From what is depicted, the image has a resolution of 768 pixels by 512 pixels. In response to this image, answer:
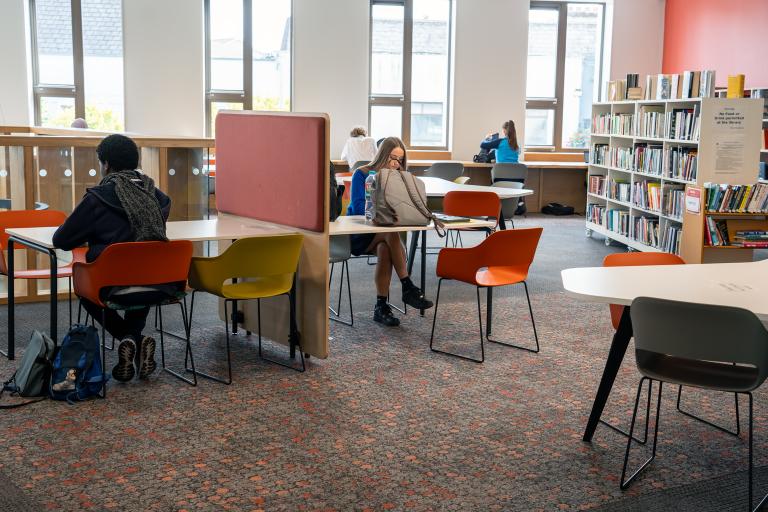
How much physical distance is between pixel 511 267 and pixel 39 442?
9.29 feet

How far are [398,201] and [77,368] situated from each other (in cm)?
208

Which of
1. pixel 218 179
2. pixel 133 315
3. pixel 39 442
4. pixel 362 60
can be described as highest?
pixel 362 60

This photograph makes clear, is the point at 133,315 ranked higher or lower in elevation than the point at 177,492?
higher

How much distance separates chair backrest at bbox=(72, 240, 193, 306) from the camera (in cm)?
404

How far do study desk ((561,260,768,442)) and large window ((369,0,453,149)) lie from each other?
9.39m

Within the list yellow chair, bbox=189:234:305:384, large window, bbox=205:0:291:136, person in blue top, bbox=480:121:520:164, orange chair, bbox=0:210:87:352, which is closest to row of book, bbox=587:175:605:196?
person in blue top, bbox=480:121:520:164

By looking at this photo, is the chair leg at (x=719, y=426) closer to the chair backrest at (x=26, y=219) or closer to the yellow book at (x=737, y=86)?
the chair backrest at (x=26, y=219)

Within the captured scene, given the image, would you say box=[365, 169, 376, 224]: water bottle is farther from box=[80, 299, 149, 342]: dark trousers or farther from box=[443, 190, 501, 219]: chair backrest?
box=[443, 190, 501, 219]: chair backrest

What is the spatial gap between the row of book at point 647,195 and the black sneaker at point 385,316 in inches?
155

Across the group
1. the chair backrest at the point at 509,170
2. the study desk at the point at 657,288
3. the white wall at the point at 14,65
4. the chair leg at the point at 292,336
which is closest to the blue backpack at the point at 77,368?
the chair leg at the point at 292,336

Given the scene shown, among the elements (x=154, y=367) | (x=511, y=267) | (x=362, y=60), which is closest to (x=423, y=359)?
(x=511, y=267)

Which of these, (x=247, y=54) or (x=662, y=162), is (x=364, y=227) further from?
(x=247, y=54)

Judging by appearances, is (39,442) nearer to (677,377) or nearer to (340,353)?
(340,353)

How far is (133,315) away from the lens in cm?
449
